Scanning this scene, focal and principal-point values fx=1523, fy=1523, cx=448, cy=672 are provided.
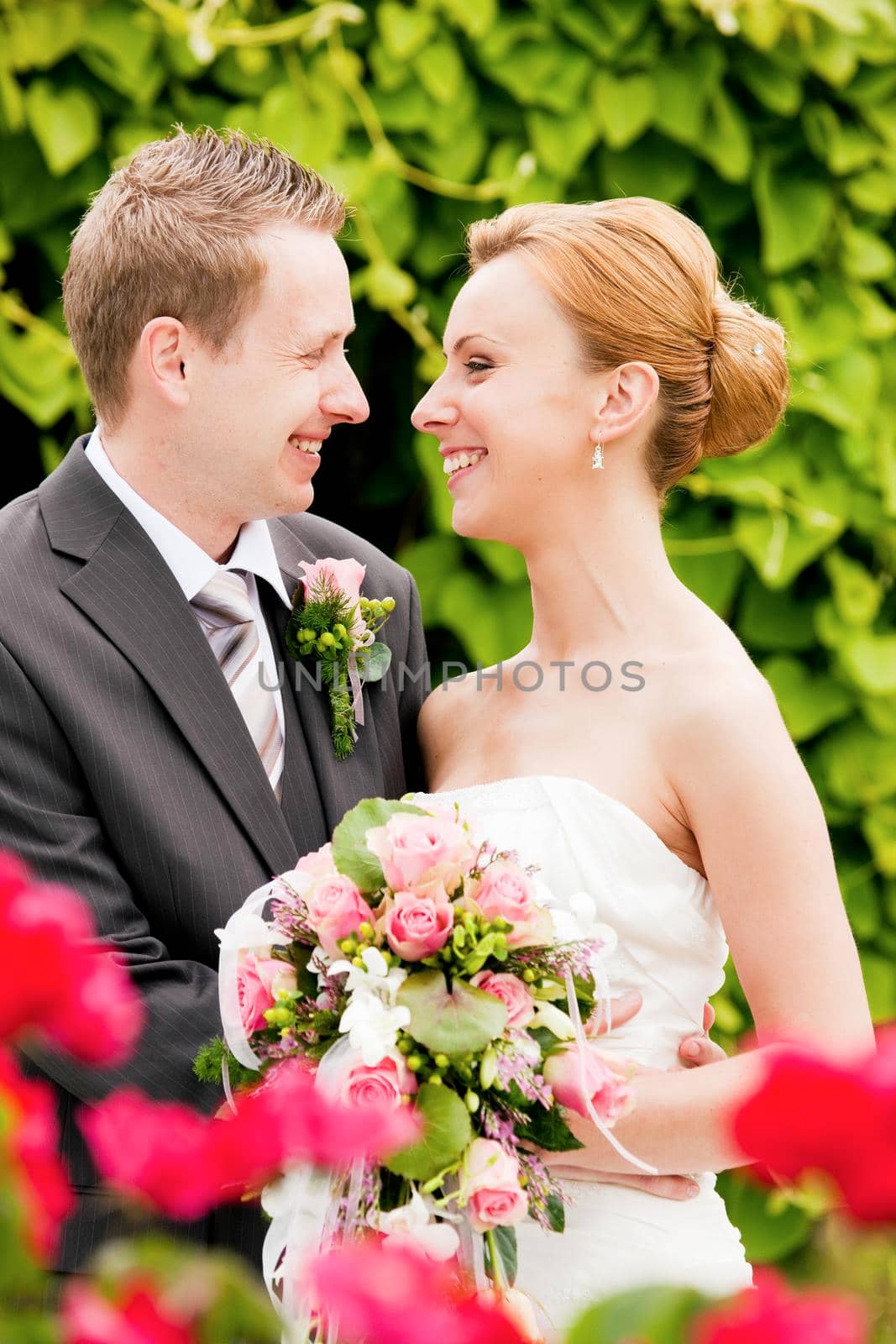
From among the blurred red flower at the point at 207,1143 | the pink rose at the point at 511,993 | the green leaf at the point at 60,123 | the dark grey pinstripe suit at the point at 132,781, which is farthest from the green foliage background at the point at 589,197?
the blurred red flower at the point at 207,1143

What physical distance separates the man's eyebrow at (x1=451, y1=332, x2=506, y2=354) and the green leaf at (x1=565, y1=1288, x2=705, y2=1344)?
2783 mm

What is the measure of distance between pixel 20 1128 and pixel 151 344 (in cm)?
288

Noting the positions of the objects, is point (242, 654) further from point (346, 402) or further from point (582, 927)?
point (582, 927)

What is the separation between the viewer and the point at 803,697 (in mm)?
4301

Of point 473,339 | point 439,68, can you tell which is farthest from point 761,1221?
point 439,68

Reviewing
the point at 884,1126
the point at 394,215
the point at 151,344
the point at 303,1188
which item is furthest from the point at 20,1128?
the point at 394,215

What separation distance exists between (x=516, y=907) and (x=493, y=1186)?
402mm

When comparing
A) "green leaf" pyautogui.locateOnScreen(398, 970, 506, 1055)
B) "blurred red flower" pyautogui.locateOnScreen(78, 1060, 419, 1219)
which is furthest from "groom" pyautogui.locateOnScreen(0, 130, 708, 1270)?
"blurred red flower" pyautogui.locateOnScreen(78, 1060, 419, 1219)

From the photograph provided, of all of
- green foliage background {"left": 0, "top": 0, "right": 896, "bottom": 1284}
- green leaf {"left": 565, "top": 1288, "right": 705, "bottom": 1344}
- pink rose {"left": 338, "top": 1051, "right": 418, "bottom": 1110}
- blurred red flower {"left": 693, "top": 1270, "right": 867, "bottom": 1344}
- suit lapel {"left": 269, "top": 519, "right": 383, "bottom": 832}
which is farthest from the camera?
green foliage background {"left": 0, "top": 0, "right": 896, "bottom": 1284}

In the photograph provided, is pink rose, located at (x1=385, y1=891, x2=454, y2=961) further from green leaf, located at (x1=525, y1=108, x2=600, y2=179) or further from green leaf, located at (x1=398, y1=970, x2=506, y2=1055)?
green leaf, located at (x1=525, y1=108, x2=600, y2=179)

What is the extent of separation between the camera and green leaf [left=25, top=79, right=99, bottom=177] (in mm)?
3764

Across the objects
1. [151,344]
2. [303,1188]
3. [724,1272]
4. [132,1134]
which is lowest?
[724,1272]

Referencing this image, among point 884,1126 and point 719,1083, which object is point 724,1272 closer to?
point 719,1083

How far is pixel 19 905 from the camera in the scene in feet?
2.51
